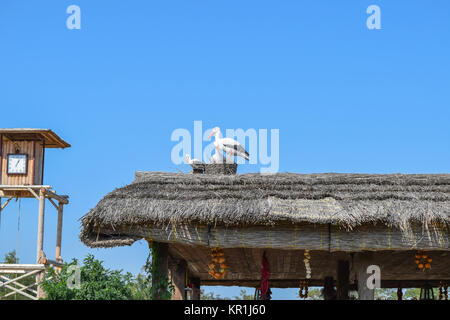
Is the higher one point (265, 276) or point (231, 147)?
point (231, 147)

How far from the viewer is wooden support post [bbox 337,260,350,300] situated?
10.1m

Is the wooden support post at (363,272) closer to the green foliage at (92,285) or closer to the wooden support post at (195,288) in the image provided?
the wooden support post at (195,288)

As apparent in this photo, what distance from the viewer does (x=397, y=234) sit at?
7422 millimetres

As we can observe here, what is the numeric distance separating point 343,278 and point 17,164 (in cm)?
1300

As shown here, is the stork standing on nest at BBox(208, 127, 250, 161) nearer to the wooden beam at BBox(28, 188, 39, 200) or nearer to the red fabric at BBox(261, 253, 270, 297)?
the red fabric at BBox(261, 253, 270, 297)

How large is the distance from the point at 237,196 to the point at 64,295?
249 inches

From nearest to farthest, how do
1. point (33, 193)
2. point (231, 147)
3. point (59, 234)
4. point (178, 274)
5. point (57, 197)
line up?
point (178, 274)
point (231, 147)
point (33, 193)
point (57, 197)
point (59, 234)

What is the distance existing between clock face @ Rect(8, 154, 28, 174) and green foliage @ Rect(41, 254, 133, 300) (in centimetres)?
668

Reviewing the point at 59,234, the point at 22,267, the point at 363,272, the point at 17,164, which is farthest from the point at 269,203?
the point at 59,234

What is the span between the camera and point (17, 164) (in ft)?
63.5

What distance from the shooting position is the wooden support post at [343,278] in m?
10.1

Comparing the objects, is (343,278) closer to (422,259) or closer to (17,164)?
(422,259)
